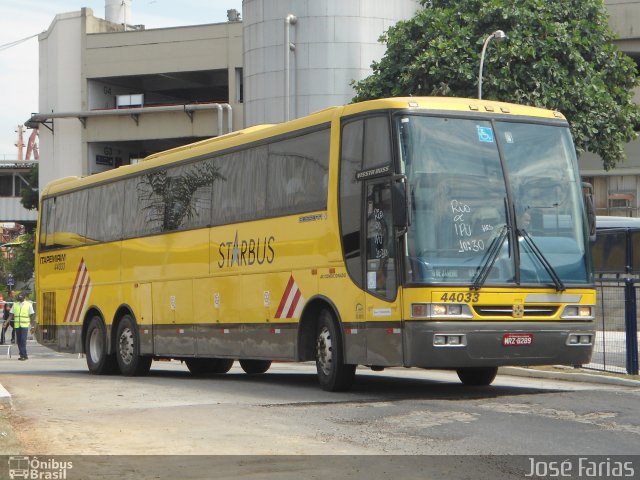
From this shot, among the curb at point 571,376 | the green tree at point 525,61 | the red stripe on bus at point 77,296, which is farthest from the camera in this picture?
the green tree at point 525,61

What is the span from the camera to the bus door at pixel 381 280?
49.2 feet

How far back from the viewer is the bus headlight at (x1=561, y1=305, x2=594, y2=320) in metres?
15.6

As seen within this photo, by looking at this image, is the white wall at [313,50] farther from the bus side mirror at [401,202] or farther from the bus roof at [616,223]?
the bus side mirror at [401,202]

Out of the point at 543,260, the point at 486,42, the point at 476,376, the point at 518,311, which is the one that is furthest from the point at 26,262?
the point at 518,311

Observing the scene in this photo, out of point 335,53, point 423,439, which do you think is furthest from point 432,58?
point 423,439

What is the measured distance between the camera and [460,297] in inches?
582

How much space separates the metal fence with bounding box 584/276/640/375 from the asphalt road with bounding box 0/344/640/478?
141cm

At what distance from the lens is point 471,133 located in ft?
51.3

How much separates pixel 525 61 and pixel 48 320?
19432mm

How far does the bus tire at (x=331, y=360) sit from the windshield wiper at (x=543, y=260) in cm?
266

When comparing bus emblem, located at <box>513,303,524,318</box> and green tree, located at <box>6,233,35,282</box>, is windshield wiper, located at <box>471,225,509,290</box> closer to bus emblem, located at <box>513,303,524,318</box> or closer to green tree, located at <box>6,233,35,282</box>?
bus emblem, located at <box>513,303,524,318</box>

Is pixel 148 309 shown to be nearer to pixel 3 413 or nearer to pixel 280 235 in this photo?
pixel 280 235

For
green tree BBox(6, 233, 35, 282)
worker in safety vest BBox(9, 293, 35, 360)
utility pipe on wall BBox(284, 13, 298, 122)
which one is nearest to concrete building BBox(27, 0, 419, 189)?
utility pipe on wall BBox(284, 13, 298, 122)

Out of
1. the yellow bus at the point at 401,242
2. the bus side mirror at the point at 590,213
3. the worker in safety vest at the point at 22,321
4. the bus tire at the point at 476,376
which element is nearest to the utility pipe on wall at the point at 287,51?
the worker in safety vest at the point at 22,321
